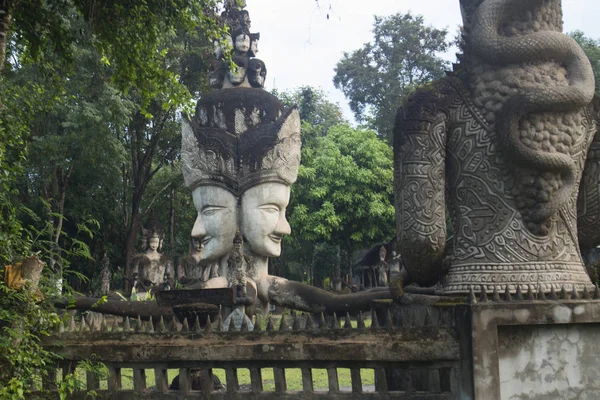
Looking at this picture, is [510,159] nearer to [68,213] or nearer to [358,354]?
[358,354]

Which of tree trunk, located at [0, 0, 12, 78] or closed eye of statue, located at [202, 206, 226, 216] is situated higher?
tree trunk, located at [0, 0, 12, 78]

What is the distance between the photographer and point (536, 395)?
3.93m

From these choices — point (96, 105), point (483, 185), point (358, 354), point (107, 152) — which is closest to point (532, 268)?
point (483, 185)

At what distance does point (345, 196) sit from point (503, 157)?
23.5 meters

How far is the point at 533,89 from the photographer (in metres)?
4.64

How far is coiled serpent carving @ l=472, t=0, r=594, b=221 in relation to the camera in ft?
15.0

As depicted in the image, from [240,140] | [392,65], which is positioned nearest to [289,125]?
[240,140]

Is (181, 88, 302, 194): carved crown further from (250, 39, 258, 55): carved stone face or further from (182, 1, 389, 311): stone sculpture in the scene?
(250, 39, 258, 55): carved stone face

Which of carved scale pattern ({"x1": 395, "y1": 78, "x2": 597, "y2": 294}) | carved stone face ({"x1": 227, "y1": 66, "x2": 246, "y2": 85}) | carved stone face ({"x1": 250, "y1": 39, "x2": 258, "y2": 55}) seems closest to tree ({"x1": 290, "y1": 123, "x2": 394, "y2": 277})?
carved stone face ({"x1": 250, "y1": 39, "x2": 258, "y2": 55})

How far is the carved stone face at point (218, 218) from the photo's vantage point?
31.7ft

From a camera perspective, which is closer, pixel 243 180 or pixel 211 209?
pixel 243 180

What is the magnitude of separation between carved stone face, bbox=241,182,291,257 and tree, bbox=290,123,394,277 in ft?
58.3

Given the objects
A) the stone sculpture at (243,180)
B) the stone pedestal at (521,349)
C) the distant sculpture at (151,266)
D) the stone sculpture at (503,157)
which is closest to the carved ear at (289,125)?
the stone sculpture at (243,180)

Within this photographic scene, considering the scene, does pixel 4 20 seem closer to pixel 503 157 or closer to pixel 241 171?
pixel 503 157
